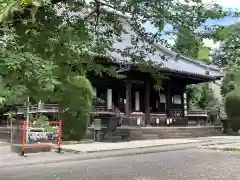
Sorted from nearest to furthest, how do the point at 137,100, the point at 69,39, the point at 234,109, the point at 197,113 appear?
the point at 69,39
the point at 234,109
the point at 137,100
the point at 197,113

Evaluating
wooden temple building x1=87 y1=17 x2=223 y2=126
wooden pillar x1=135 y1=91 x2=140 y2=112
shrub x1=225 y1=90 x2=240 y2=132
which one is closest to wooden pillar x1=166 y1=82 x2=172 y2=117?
wooden temple building x1=87 y1=17 x2=223 y2=126

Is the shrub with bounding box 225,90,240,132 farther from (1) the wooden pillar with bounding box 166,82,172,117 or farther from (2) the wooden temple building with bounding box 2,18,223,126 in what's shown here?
(1) the wooden pillar with bounding box 166,82,172,117

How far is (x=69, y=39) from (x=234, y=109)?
23175mm

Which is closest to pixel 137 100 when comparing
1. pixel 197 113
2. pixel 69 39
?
pixel 197 113

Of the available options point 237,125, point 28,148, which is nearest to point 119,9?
point 28,148

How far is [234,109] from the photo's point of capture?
84.5ft

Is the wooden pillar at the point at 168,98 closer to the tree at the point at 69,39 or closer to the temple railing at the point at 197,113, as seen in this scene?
the temple railing at the point at 197,113

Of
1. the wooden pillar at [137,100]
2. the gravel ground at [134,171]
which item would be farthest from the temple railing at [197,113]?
the gravel ground at [134,171]

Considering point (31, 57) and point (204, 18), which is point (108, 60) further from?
point (31, 57)

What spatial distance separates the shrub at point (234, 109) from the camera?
25.6 m

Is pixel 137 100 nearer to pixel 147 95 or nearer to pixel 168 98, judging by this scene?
pixel 168 98

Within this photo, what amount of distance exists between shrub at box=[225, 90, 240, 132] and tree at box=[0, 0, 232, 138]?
20813mm

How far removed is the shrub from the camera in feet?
84.1

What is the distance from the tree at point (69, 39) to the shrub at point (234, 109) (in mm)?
20813
